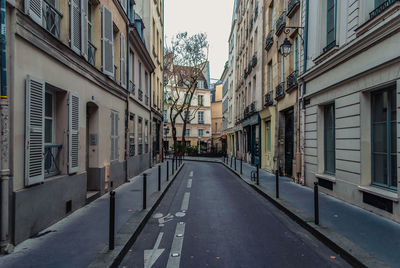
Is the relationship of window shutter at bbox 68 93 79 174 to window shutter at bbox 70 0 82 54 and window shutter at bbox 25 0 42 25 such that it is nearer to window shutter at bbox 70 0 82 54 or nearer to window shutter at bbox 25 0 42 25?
window shutter at bbox 70 0 82 54

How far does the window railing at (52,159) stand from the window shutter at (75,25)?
229 cm

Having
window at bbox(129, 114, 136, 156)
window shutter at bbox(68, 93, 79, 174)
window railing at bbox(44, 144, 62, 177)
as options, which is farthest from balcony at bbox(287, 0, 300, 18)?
window railing at bbox(44, 144, 62, 177)

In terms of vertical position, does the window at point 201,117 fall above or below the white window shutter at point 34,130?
above

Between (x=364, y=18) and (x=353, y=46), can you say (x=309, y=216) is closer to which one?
(x=353, y=46)

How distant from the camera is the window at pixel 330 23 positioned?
814 cm

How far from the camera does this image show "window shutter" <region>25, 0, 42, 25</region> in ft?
14.0

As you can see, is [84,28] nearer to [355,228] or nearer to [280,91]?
[355,228]

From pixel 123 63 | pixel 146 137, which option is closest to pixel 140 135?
pixel 146 137

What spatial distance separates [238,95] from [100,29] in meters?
20.9

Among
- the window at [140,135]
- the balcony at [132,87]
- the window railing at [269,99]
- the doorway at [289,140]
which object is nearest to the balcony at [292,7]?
the doorway at [289,140]

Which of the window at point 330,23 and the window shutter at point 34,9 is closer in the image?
the window shutter at point 34,9

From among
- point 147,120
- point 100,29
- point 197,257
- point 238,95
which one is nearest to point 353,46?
point 197,257

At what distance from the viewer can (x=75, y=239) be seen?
14.1 feet

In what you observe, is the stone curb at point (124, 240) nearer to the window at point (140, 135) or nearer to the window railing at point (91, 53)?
the window railing at point (91, 53)
